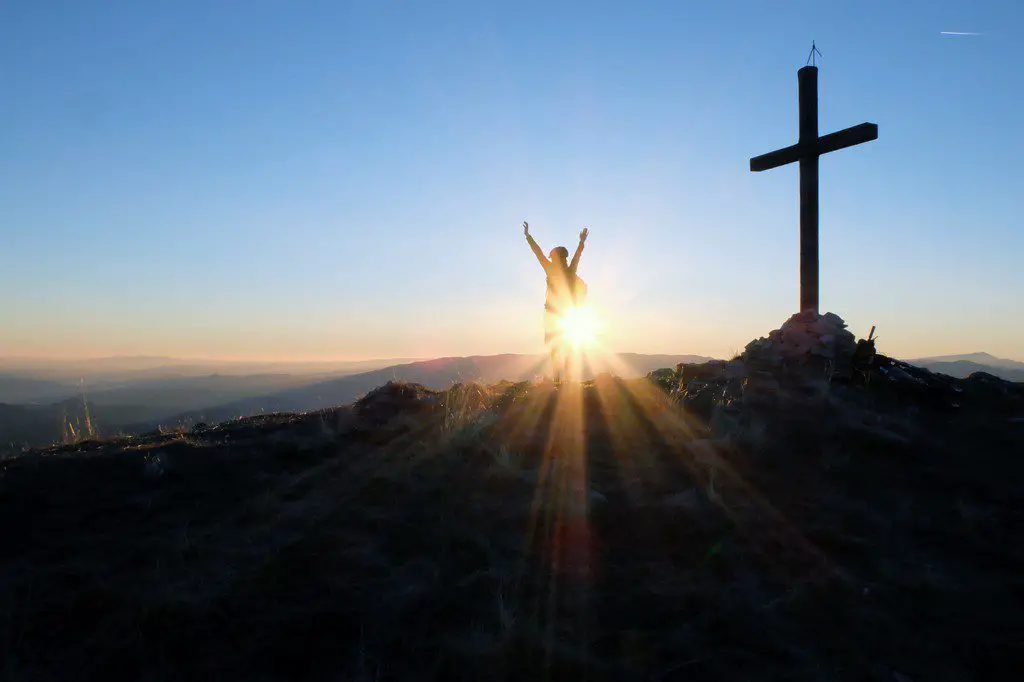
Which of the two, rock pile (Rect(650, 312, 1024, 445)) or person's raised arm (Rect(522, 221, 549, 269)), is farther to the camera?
person's raised arm (Rect(522, 221, 549, 269))

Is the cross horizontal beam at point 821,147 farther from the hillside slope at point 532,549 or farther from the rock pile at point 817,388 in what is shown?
the hillside slope at point 532,549

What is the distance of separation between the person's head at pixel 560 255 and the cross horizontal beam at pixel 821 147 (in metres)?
3.32

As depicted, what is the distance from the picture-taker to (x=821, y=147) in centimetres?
966

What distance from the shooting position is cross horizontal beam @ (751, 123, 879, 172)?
30.0ft

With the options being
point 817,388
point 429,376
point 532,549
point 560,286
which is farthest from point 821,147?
point 429,376

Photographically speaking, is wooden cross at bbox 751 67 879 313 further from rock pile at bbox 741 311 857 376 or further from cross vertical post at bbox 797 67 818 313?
rock pile at bbox 741 311 857 376

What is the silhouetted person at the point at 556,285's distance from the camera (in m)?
11.3

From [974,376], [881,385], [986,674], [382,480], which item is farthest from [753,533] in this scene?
[974,376]

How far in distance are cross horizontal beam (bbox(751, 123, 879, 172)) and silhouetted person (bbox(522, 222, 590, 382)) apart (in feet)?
9.90

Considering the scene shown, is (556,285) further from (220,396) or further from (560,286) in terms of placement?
(220,396)

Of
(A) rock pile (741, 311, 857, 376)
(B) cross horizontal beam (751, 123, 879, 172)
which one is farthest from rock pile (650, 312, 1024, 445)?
(B) cross horizontal beam (751, 123, 879, 172)

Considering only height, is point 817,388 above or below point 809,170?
below

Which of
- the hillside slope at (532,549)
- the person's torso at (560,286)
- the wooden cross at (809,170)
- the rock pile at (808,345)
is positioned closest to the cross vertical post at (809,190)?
the wooden cross at (809,170)

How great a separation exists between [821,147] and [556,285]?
463 centimetres
